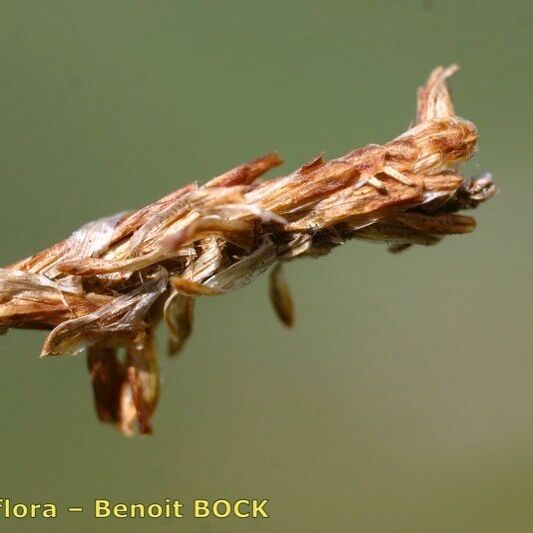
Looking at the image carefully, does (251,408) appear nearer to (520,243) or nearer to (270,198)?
(520,243)

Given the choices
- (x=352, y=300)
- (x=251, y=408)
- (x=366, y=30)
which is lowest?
(x=251, y=408)

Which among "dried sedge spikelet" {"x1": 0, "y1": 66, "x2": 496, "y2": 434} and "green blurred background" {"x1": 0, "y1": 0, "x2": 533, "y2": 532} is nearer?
"dried sedge spikelet" {"x1": 0, "y1": 66, "x2": 496, "y2": 434}

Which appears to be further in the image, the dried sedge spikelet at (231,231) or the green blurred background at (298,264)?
the green blurred background at (298,264)

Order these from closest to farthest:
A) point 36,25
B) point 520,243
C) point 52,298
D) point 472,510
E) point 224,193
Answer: point 224,193, point 52,298, point 472,510, point 520,243, point 36,25

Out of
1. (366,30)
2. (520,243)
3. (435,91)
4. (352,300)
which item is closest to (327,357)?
(352,300)
